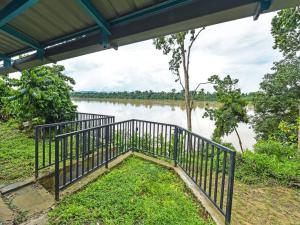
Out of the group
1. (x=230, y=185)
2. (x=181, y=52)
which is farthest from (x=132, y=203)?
(x=181, y=52)

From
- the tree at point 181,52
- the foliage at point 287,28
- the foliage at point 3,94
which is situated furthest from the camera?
the tree at point 181,52

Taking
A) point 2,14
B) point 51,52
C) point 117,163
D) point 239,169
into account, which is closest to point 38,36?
point 51,52

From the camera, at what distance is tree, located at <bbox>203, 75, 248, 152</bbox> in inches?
565

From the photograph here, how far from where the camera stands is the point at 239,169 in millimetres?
3943

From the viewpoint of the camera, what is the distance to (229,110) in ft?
47.7

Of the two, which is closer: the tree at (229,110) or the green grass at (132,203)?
the green grass at (132,203)

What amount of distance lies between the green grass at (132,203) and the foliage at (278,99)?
9706 mm

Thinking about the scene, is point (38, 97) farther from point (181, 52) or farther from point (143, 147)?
point (181, 52)

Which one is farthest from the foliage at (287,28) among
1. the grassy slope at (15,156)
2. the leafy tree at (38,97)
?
the leafy tree at (38,97)

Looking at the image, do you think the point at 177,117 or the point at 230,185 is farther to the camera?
the point at 177,117

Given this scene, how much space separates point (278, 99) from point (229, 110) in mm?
3495

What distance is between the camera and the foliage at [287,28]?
5.27 metres

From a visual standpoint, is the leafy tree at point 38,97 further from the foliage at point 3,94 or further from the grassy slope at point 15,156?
the foliage at point 3,94

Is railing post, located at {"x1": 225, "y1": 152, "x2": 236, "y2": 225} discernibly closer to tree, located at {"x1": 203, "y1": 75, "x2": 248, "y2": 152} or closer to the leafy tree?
the leafy tree
